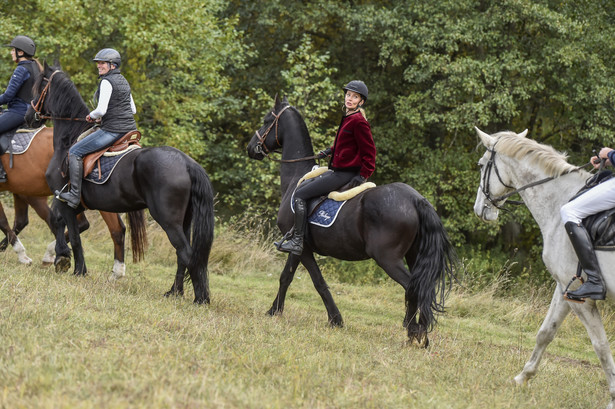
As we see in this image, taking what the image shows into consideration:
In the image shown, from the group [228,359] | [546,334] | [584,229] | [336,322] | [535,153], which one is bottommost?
[336,322]

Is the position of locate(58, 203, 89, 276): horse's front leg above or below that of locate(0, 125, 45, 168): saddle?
below

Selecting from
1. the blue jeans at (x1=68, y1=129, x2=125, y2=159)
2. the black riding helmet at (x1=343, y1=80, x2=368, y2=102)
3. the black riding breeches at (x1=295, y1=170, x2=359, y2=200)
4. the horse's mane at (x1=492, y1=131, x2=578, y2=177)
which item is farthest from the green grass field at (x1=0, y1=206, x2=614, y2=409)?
the black riding helmet at (x1=343, y1=80, x2=368, y2=102)

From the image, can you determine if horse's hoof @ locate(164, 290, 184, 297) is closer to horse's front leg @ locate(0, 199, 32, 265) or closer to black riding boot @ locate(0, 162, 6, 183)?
horse's front leg @ locate(0, 199, 32, 265)

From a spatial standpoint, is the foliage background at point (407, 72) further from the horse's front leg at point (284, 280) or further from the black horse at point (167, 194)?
the horse's front leg at point (284, 280)

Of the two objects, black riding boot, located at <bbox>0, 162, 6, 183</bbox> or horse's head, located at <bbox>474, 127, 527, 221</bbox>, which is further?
black riding boot, located at <bbox>0, 162, 6, 183</bbox>

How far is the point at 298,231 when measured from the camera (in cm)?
785

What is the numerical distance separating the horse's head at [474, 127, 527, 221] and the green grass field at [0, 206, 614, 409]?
158 cm

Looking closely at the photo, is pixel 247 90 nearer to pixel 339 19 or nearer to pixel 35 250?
pixel 339 19

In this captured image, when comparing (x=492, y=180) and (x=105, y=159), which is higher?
(x=492, y=180)

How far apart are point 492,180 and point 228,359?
3.31m

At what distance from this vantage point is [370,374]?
5.50 meters

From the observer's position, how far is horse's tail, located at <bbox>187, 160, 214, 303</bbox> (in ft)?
26.9

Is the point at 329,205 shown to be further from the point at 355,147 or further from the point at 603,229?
the point at 603,229

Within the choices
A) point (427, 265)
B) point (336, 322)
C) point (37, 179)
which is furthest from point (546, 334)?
point (37, 179)
